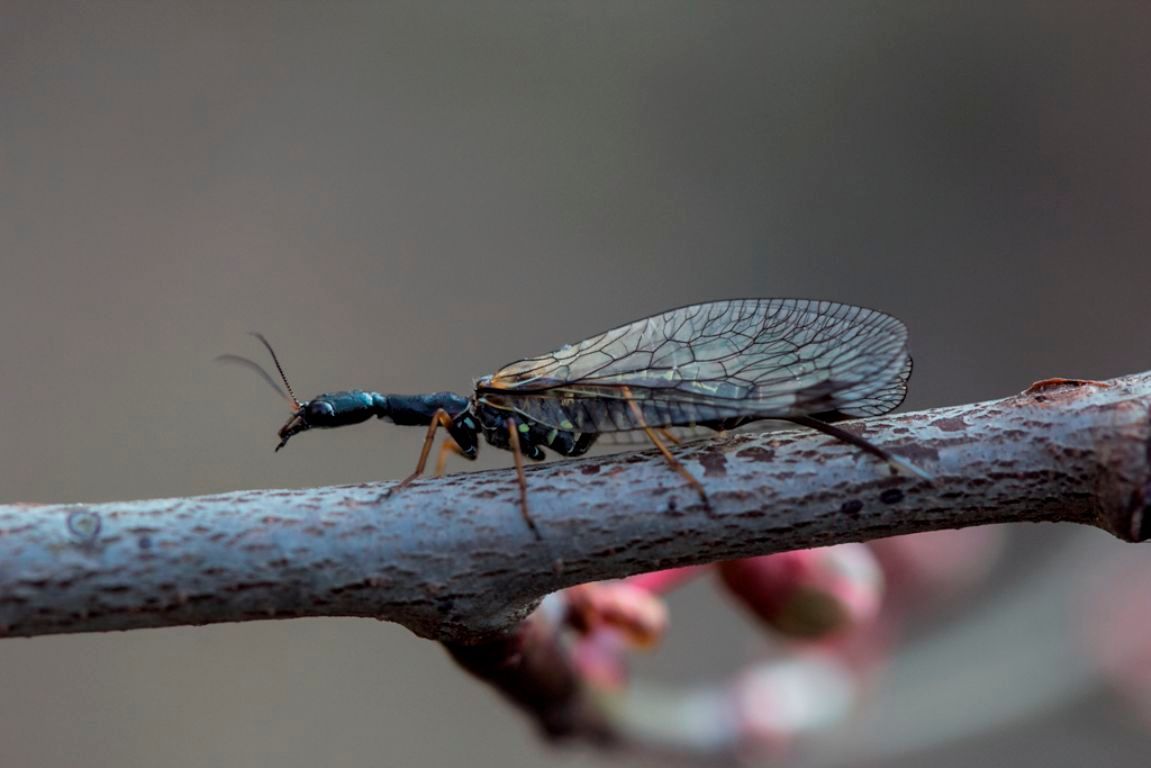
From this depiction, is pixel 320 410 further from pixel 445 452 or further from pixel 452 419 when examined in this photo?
pixel 445 452

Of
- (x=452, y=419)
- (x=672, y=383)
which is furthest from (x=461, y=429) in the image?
(x=672, y=383)

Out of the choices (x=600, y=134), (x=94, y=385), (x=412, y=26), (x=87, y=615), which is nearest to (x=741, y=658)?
(x=600, y=134)

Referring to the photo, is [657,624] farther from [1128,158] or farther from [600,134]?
[1128,158]

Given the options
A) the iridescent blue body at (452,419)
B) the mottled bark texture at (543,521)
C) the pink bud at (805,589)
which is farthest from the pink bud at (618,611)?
the mottled bark texture at (543,521)

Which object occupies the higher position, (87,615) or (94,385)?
(94,385)

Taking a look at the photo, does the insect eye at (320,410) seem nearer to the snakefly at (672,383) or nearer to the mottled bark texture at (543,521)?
the snakefly at (672,383)
